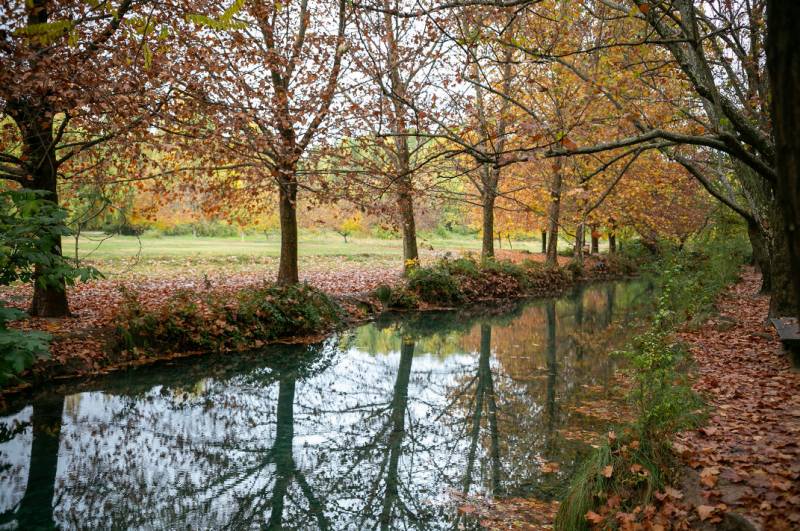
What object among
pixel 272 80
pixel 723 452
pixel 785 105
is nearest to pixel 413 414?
pixel 723 452

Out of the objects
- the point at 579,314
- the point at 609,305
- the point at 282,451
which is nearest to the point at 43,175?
the point at 282,451

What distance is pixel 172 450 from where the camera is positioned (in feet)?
24.8

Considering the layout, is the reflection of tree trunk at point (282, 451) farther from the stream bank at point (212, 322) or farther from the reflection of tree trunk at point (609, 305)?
the reflection of tree trunk at point (609, 305)

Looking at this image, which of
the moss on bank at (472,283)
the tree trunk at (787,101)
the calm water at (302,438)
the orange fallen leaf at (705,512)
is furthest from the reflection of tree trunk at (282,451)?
the moss on bank at (472,283)

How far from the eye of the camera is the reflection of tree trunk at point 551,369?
8802 mm

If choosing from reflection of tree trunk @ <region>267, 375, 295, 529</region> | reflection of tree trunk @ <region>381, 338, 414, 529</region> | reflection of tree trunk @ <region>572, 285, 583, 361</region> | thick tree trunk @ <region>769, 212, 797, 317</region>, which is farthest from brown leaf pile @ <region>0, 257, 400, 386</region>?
thick tree trunk @ <region>769, 212, 797, 317</region>

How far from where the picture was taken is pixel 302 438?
26.9 ft

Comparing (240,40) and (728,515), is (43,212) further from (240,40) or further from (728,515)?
(728,515)

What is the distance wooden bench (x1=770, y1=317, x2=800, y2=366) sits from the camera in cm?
795

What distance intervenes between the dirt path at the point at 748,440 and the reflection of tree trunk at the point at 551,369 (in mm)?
2015

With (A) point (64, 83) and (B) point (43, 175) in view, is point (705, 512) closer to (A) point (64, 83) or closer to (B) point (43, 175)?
(A) point (64, 83)

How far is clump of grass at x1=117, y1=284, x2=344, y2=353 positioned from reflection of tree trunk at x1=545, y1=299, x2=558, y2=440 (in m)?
5.62

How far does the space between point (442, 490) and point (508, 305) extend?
15.8m

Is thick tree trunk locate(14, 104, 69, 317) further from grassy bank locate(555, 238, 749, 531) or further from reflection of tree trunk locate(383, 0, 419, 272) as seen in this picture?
grassy bank locate(555, 238, 749, 531)
